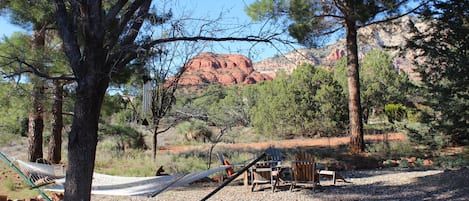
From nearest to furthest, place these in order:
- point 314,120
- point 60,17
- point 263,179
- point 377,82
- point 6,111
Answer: point 60,17, point 263,179, point 6,111, point 314,120, point 377,82

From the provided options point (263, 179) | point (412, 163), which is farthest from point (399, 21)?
point (263, 179)

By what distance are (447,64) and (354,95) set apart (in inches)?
101

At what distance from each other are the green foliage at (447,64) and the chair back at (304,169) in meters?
3.80

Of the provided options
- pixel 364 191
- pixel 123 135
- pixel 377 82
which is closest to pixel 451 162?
pixel 364 191

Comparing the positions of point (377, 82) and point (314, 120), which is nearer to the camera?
point (314, 120)

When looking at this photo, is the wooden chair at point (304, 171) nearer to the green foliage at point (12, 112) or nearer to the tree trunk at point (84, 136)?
the tree trunk at point (84, 136)

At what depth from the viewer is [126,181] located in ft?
19.9

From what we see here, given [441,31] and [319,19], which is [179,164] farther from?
[441,31]

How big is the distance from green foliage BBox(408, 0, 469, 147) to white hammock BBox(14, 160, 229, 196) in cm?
641

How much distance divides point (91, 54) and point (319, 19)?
926 cm

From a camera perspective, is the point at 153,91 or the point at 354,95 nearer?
the point at 153,91

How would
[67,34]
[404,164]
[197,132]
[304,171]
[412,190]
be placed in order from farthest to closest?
[197,132] → [404,164] → [304,171] → [412,190] → [67,34]

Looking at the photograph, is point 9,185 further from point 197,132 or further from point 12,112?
point 197,132

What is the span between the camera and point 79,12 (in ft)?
15.1
